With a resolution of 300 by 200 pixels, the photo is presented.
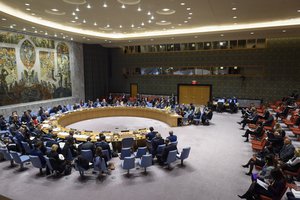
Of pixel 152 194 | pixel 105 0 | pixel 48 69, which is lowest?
pixel 152 194

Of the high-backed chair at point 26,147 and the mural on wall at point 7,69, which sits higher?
the mural on wall at point 7,69

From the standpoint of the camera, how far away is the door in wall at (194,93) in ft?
66.1

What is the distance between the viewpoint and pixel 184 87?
21.1 meters

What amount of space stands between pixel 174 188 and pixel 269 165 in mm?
2762

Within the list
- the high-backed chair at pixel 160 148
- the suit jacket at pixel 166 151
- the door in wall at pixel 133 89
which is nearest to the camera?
the suit jacket at pixel 166 151

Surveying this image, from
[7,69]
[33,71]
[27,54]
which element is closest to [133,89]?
[33,71]

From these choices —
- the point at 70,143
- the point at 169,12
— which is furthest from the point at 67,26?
the point at 70,143

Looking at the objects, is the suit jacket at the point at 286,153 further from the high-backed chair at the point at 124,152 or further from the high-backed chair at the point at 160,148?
the high-backed chair at the point at 124,152

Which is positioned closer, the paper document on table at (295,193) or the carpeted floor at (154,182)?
the paper document on table at (295,193)

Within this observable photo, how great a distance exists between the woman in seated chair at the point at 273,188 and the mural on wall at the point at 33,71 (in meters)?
14.8

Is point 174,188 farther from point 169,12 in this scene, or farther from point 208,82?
point 208,82

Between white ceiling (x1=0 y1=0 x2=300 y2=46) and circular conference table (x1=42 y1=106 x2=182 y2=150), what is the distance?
18.7 ft

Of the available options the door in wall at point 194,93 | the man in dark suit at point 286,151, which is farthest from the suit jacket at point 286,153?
the door in wall at point 194,93

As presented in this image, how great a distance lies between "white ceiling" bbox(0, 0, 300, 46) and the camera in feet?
29.5
